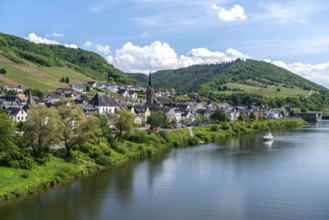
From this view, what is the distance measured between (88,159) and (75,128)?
3713mm

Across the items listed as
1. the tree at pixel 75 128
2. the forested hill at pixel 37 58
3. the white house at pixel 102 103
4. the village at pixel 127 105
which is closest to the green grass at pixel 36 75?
the forested hill at pixel 37 58

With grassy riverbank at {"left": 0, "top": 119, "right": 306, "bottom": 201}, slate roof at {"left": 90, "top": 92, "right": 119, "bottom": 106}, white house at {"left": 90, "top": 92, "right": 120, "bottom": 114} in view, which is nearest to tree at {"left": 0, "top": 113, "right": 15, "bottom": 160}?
grassy riverbank at {"left": 0, "top": 119, "right": 306, "bottom": 201}

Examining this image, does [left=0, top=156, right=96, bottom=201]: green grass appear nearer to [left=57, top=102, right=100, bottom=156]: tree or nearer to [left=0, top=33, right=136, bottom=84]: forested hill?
[left=57, top=102, right=100, bottom=156]: tree

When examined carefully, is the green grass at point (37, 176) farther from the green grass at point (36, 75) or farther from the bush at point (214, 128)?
the green grass at point (36, 75)

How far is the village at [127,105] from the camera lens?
71250mm

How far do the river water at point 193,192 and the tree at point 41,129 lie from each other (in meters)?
5.26

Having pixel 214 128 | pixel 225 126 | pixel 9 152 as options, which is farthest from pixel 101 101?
pixel 9 152

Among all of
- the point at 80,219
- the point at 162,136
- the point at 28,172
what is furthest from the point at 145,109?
the point at 80,219

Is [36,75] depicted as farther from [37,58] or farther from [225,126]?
[225,126]

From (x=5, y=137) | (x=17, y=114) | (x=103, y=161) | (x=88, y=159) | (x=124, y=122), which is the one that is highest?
(x=17, y=114)

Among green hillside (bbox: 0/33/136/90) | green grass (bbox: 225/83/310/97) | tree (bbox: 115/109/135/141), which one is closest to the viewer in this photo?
tree (bbox: 115/109/135/141)

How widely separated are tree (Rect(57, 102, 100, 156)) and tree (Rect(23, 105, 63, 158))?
271 cm

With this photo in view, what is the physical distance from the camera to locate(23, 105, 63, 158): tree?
3747 centimetres

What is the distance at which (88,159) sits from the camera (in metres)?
43.0
